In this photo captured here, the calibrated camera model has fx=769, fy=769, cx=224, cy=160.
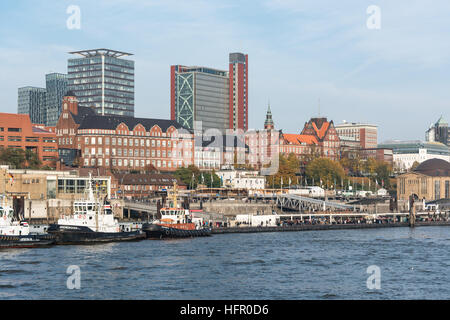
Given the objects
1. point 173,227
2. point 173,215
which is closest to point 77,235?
point 173,227

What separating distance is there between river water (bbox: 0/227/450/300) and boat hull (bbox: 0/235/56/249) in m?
1.90

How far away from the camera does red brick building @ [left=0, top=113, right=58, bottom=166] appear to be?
190 m

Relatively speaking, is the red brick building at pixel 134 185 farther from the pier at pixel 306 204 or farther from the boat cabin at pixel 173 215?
the boat cabin at pixel 173 215

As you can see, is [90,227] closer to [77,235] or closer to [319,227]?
[77,235]

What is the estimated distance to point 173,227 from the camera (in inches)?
4267

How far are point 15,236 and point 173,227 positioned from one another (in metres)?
25.8

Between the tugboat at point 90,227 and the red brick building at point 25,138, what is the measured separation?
303 ft

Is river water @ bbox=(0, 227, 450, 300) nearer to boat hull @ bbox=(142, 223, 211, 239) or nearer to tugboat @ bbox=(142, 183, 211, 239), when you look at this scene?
boat hull @ bbox=(142, 223, 211, 239)

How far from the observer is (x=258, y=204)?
17362 cm

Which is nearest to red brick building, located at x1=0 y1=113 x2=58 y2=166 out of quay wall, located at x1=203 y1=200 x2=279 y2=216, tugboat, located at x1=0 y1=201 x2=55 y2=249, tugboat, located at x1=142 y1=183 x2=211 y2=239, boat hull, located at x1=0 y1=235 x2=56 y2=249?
quay wall, located at x1=203 y1=200 x2=279 y2=216

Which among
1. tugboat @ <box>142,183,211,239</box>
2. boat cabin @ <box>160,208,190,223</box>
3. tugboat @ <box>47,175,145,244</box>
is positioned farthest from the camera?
boat cabin @ <box>160,208,190,223</box>

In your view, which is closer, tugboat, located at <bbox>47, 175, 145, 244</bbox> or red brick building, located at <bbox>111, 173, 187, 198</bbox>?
tugboat, located at <bbox>47, 175, 145, 244</bbox>

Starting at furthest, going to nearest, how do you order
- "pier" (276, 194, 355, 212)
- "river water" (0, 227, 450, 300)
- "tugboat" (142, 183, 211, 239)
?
"pier" (276, 194, 355, 212), "tugboat" (142, 183, 211, 239), "river water" (0, 227, 450, 300)
